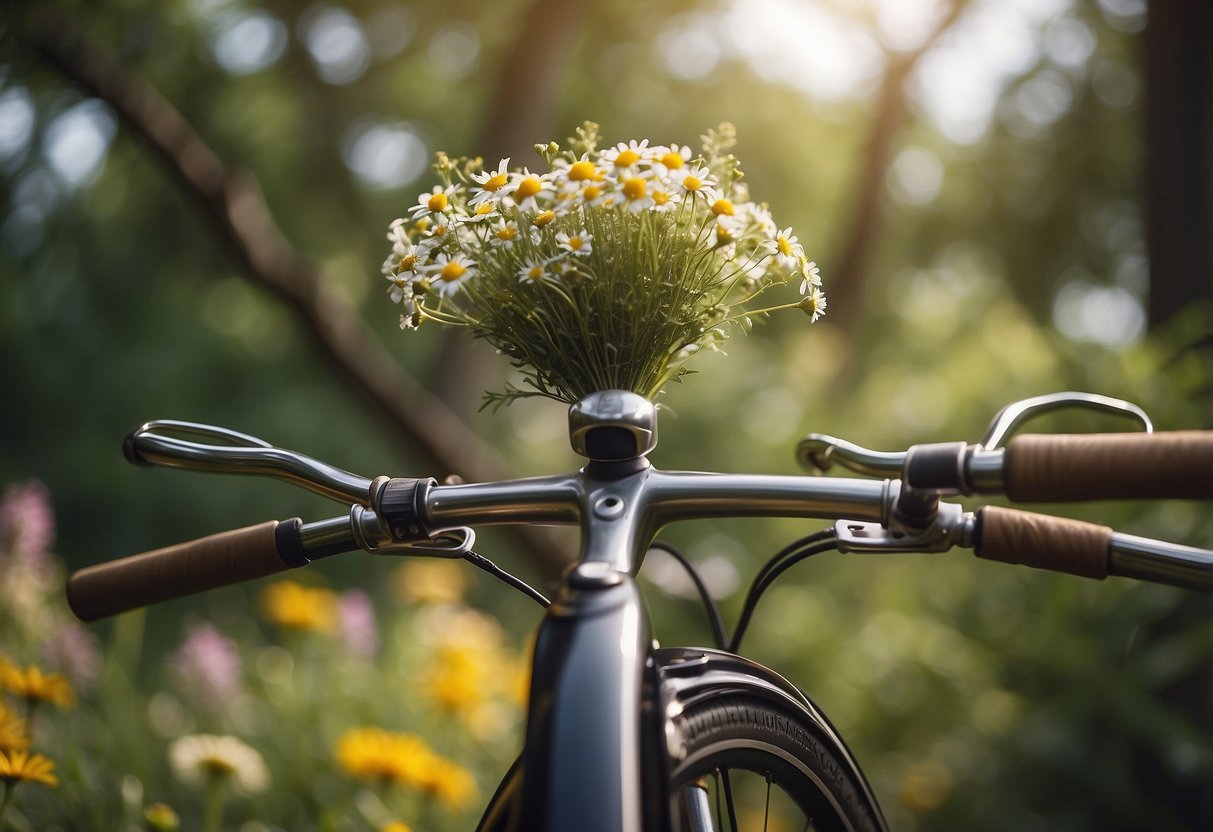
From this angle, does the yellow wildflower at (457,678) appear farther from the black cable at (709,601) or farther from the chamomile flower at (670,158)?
the chamomile flower at (670,158)

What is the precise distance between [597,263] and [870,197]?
20.4ft

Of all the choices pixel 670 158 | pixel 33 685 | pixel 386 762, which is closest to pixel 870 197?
pixel 386 762

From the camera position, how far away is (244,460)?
1.11 m

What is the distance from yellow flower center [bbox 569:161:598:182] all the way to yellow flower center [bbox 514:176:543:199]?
0.11 feet

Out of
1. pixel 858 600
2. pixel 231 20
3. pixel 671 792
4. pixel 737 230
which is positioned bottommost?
pixel 671 792

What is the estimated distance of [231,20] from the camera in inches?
201

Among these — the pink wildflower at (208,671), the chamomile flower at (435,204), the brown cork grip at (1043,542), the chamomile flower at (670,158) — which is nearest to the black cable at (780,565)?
the brown cork grip at (1043,542)

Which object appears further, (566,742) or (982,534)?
(982,534)

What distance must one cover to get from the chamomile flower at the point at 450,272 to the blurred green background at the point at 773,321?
2.30m

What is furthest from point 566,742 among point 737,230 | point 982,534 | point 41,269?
point 41,269

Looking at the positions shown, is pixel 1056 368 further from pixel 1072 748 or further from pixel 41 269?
pixel 41 269

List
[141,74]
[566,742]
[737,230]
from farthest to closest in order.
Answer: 1. [141,74]
2. [737,230]
3. [566,742]

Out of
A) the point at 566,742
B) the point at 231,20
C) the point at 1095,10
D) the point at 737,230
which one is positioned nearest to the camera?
the point at 566,742

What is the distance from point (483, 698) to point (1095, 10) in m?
7.69
